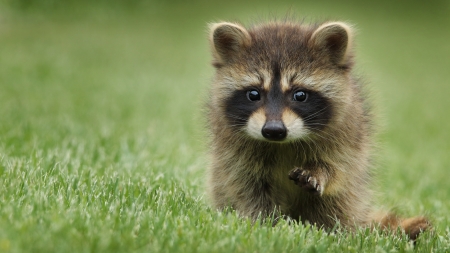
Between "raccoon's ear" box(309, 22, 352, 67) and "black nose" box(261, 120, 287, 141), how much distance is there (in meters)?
0.76

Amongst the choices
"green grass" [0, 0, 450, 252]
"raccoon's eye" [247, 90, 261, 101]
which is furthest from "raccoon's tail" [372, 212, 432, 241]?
"raccoon's eye" [247, 90, 261, 101]

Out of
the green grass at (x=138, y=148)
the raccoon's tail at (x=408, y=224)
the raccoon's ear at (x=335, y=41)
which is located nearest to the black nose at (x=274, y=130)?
the green grass at (x=138, y=148)

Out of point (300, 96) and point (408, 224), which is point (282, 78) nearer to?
point (300, 96)

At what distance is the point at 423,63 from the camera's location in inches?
803

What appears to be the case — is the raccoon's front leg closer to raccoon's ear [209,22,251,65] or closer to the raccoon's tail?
→ the raccoon's tail

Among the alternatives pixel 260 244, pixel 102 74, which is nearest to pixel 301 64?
pixel 260 244

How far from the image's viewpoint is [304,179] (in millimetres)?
4070

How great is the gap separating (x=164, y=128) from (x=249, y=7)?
73.6ft

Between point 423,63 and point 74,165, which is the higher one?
point 74,165

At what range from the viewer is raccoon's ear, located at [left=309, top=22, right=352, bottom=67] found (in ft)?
14.5

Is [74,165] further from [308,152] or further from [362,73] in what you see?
[362,73]

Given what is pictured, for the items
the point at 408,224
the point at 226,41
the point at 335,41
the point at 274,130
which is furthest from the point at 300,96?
the point at 408,224

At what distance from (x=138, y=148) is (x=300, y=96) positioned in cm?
284

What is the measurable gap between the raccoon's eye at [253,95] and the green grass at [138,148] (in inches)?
31.6
